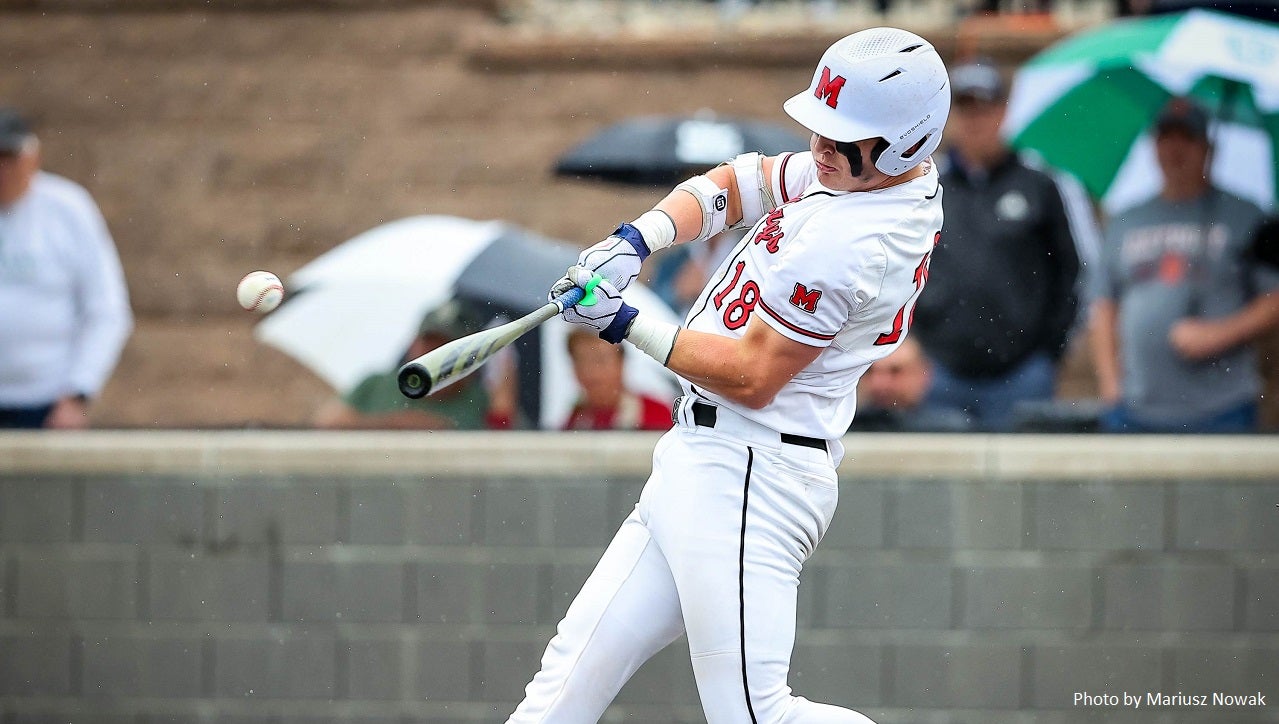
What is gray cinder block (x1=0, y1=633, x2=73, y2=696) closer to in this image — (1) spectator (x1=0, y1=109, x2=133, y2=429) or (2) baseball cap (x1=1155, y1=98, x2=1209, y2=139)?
(1) spectator (x1=0, y1=109, x2=133, y2=429)

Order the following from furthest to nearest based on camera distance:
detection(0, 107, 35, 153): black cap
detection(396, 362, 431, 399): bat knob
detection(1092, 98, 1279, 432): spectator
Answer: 1. detection(0, 107, 35, 153): black cap
2. detection(1092, 98, 1279, 432): spectator
3. detection(396, 362, 431, 399): bat knob

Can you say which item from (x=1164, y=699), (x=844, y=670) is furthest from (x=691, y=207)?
(x=1164, y=699)

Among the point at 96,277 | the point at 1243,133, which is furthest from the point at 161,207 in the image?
the point at 1243,133

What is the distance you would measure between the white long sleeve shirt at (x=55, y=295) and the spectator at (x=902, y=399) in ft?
9.34

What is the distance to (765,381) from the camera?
3408 mm

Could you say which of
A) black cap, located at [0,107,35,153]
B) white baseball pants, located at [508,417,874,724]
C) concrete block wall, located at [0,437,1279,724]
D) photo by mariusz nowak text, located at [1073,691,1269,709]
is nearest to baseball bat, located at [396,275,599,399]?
white baseball pants, located at [508,417,874,724]

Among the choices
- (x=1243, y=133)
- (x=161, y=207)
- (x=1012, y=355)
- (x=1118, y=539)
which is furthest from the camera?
(x=161, y=207)

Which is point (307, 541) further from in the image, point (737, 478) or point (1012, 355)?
point (1012, 355)

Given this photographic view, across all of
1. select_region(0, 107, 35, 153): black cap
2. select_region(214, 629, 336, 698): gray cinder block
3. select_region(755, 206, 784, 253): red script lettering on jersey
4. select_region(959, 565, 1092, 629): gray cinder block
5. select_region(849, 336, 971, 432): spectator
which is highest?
select_region(0, 107, 35, 153): black cap

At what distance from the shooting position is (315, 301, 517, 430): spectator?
528cm

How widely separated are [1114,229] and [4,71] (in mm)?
6100

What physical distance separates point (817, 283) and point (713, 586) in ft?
2.29

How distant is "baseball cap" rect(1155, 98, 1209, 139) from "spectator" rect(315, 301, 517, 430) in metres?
2.56

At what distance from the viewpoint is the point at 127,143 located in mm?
8594
